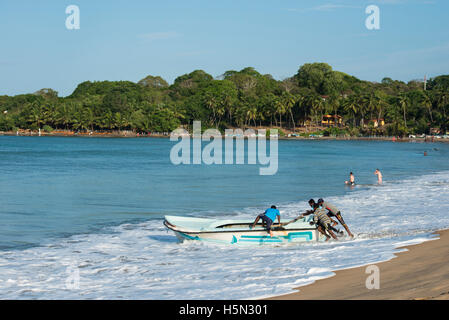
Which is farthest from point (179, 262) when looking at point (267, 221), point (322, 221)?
point (322, 221)

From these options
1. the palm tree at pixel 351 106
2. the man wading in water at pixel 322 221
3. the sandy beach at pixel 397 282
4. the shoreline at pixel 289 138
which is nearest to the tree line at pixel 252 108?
the palm tree at pixel 351 106

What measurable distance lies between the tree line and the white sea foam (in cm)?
13509

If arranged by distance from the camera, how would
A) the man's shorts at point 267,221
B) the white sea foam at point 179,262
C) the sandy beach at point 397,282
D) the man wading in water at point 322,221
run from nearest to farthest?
1. the sandy beach at point 397,282
2. the white sea foam at point 179,262
3. the man's shorts at point 267,221
4. the man wading in water at point 322,221

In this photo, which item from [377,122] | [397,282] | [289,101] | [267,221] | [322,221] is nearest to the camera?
[397,282]

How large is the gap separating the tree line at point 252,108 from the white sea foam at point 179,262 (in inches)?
5319

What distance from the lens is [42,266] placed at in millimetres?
13430

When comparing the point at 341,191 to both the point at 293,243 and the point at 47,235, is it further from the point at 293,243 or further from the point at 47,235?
the point at 47,235

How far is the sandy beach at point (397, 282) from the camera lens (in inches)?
365

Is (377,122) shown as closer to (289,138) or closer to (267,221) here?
(289,138)

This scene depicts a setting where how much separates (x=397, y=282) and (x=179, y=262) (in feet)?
19.7

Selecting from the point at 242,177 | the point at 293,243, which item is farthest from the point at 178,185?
the point at 293,243

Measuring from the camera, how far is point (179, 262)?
13.8 m
